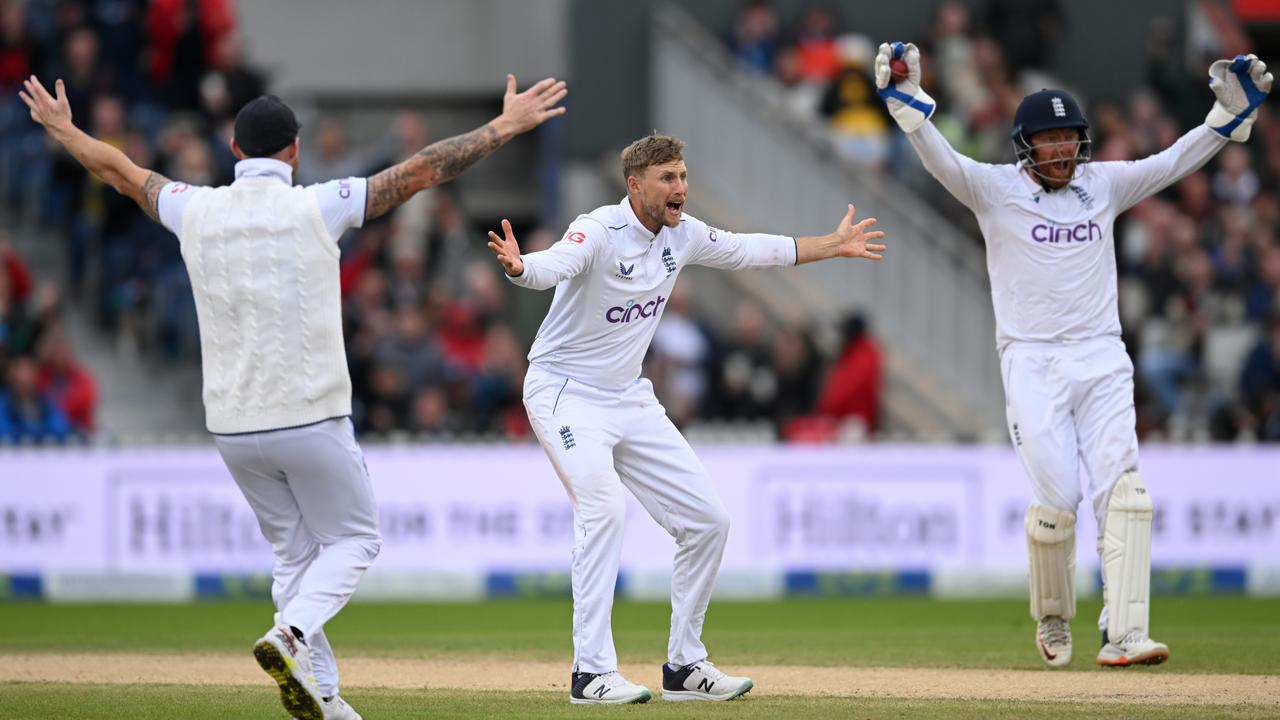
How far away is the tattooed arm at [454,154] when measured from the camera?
7.57m

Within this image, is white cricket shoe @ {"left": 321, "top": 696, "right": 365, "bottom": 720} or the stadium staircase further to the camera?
the stadium staircase

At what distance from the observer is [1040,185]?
9.91 m

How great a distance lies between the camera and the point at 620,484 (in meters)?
8.56

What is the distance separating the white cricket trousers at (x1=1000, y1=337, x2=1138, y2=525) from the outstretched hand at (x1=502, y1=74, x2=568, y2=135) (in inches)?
120

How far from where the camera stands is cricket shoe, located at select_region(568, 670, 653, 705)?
825 cm

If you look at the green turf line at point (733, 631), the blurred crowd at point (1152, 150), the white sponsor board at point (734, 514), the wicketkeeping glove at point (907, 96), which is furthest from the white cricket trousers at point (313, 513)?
the blurred crowd at point (1152, 150)

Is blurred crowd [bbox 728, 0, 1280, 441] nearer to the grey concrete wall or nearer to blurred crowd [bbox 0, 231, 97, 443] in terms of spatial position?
the grey concrete wall

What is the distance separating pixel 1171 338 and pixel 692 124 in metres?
5.68

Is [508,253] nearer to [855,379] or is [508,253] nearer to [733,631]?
[733,631]

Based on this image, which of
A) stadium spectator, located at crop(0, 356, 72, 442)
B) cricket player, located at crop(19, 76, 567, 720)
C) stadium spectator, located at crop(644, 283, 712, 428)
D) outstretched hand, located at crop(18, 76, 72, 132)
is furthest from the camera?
stadium spectator, located at crop(644, 283, 712, 428)

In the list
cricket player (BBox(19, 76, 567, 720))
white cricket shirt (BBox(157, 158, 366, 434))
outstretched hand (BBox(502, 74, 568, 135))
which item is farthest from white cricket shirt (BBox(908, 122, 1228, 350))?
white cricket shirt (BBox(157, 158, 366, 434))

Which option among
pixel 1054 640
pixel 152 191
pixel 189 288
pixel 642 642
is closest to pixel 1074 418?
pixel 1054 640

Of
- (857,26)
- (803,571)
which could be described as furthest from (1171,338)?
(857,26)

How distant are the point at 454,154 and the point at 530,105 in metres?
0.42
